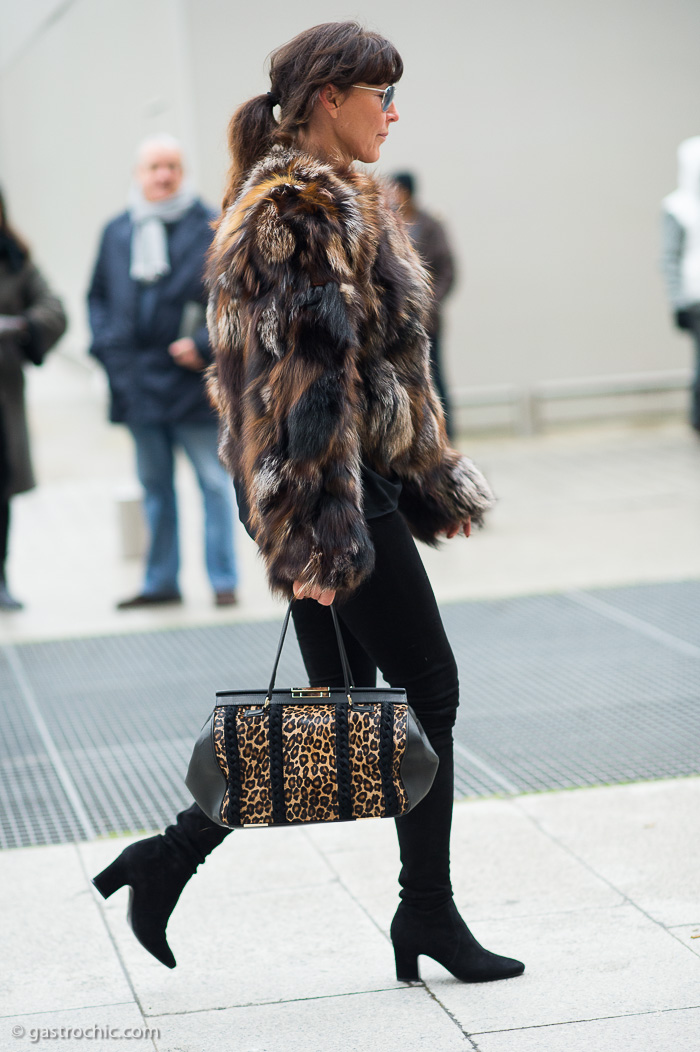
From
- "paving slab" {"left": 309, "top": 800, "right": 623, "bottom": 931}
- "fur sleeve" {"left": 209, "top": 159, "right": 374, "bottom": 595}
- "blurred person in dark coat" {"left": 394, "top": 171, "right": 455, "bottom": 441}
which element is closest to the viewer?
"fur sleeve" {"left": 209, "top": 159, "right": 374, "bottom": 595}

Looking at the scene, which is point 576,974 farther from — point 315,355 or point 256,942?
point 315,355

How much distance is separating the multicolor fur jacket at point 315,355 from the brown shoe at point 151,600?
411 centimetres

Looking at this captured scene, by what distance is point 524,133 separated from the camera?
11.7 meters

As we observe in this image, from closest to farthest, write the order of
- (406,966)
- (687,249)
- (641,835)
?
(406,966) → (641,835) → (687,249)

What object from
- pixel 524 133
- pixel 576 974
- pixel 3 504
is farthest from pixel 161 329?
pixel 524 133

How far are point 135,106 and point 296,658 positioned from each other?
918cm

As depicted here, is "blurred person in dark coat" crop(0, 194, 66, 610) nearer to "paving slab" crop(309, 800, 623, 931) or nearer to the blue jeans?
the blue jeans

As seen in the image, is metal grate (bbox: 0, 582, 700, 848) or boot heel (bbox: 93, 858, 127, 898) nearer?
boot heel (bbox: 93, 858, 127, 898)

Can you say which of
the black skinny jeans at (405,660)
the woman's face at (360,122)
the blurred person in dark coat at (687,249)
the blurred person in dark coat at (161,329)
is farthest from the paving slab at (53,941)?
the blurred person in dark coat at (687,249)

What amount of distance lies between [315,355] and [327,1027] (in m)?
1.33

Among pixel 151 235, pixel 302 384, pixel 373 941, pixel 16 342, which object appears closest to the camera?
pixel 302 384

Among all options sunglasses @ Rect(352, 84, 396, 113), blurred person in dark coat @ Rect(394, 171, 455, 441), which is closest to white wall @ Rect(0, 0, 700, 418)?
blurred person in dark coat @ Rect(394, 171, 455, 441)

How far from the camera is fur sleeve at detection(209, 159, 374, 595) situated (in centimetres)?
254

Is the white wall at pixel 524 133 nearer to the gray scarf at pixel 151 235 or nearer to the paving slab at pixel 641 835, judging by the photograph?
the gray scarf at pixel 151 235
